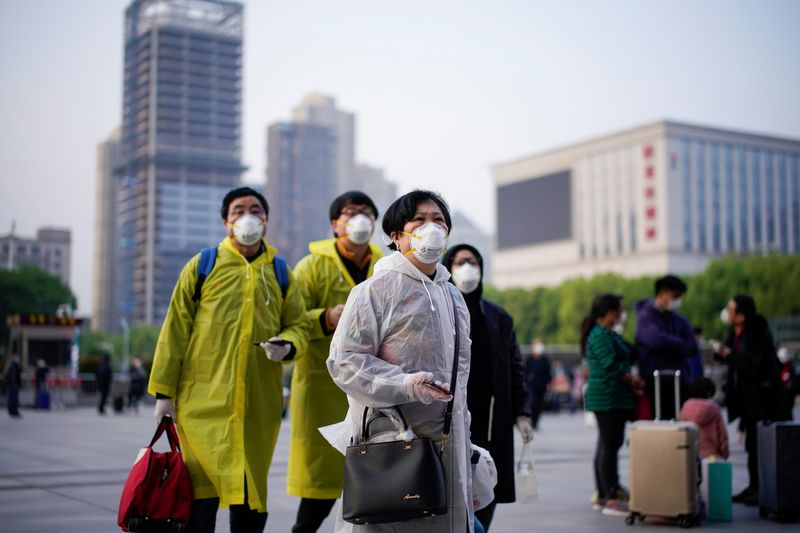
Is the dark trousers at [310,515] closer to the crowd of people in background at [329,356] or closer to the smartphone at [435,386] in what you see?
the crowd of people in background at [329,356]

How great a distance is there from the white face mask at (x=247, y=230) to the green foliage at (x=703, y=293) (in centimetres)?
5397

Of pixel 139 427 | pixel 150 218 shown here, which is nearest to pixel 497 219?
pixel 150 218

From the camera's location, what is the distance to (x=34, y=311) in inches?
3187

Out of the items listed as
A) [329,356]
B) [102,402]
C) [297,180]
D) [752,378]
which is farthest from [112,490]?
[297,180]

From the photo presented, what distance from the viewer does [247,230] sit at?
18.3ft

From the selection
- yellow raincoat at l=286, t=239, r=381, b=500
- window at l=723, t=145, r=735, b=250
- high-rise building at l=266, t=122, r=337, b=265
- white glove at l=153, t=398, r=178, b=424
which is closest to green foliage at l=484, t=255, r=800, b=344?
window at l=723, t=145, r=735, b=250

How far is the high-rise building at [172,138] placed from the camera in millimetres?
175125

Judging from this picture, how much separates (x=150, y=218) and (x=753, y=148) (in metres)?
98.6

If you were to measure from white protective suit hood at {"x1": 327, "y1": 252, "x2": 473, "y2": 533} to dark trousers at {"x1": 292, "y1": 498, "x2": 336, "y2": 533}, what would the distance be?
182cm

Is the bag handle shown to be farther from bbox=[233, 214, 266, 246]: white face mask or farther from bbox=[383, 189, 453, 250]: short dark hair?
bbox=[383, 189, 453, 250]: short dark hair

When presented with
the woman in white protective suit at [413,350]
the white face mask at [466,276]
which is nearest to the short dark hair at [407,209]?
the woman in white protective suit at [413,350]

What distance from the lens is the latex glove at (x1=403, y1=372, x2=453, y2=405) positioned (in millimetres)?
3791

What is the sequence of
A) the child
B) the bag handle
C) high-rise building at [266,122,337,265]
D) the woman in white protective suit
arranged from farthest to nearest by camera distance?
high-rise building at [266,122,337,265] → the child → the bag handle → the woman in white protective suit

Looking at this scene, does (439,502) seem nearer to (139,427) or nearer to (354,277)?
(354,277)
